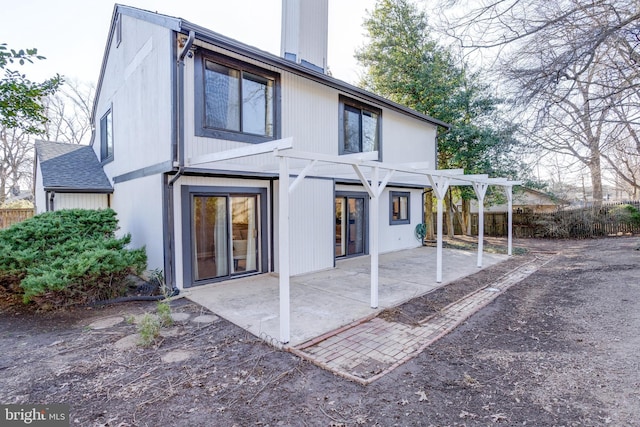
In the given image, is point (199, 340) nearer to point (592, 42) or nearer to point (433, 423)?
point (433, 423)

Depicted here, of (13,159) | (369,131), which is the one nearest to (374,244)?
(369,131)

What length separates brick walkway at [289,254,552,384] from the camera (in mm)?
3553

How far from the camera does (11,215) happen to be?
13586 mm

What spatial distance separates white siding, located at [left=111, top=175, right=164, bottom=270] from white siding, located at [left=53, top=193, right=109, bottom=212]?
4.31 ft

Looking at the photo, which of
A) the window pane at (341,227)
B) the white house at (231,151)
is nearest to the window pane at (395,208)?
the white house at (231,151)

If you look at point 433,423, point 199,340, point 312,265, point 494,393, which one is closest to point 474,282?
point 312,265

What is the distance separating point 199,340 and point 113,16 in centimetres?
908

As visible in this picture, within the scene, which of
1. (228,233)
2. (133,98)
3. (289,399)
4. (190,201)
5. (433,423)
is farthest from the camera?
(133,98)

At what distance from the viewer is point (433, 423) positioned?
8.64 ft

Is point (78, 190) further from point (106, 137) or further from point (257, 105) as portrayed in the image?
point (257, 105)

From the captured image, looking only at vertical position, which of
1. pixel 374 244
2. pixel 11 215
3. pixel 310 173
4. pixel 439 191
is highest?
pixel 310 173

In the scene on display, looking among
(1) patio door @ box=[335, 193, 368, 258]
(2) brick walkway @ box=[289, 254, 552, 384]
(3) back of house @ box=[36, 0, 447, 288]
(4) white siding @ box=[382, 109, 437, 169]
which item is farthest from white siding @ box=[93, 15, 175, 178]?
(4) white siding @ box=[382, 109, 437, 169]

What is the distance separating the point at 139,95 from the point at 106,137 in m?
3.71

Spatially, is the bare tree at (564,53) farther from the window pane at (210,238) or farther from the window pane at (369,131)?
the window pane at (210,238)
